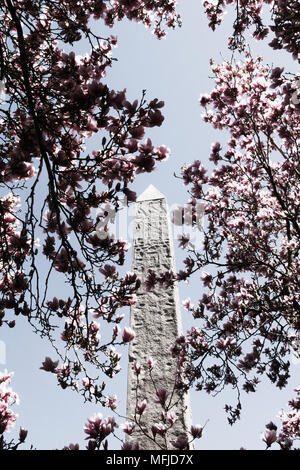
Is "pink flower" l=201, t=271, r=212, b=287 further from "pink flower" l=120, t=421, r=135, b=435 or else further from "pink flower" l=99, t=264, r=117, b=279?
"pink flower" l=120, t=421, r=135, b=435

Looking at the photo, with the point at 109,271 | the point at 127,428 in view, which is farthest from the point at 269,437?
the point at 109,271

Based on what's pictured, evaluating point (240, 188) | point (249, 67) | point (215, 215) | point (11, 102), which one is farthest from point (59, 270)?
point (249, 67)

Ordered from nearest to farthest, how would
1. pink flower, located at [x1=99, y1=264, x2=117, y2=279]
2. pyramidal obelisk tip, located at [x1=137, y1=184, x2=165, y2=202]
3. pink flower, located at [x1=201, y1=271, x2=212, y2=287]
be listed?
pink flower, located at [x1=99, y1=264, x2=117, y2=279] < pink flower, located at [x1=201, y1=271, x2=212, y2=287] < pyramidal obelisk tip, located at [x1=137, y1=184, x2=165, y2=202]

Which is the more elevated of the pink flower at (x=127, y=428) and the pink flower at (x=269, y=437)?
the pink flower at (x=127, y=428)

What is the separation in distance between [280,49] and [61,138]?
5.55 ft

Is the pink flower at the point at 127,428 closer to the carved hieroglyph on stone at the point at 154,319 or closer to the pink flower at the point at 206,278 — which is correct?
the carved hieroglyph on stone at the point at 154,319

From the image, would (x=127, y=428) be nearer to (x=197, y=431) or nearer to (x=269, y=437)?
(x=197, y=431)

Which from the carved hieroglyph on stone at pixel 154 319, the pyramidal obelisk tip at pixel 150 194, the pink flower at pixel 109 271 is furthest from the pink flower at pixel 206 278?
the pyramidal obelisk tip at pixel 150 194

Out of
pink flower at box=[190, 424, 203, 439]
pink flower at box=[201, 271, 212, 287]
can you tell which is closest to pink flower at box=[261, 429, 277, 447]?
pink flower at box=[190, 424, 203, 439]

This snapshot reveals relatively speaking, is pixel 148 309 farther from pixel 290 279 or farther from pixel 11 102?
pixel 11 102

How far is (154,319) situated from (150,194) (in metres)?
2.80

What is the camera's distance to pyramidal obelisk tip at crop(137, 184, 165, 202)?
7.22m

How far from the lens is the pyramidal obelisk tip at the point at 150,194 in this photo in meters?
7.22
